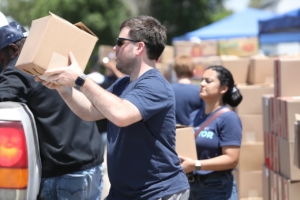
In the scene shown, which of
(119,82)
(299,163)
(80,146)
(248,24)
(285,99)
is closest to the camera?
(119,82)

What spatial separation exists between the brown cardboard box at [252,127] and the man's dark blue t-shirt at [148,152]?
3846mm

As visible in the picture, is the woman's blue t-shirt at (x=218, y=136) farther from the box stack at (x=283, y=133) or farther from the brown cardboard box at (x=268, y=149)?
the brown cardboard box at (x=268, y=149)

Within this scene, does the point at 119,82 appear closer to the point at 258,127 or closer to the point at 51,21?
the point at 51,21

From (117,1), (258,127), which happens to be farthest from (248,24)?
(258,127)

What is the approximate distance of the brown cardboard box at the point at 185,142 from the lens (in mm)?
4227

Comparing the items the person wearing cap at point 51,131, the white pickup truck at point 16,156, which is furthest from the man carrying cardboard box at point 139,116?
the person wearing cap at point 51,131

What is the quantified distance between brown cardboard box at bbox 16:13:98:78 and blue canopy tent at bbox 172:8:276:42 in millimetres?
13663

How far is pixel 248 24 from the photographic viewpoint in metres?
18.9

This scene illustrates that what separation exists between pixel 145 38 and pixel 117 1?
25300mm

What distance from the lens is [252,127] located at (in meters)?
6.91

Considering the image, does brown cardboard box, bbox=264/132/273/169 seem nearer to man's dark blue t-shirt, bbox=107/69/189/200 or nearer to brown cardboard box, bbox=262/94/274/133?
brown cardboard box, bbox=262/94/274/133

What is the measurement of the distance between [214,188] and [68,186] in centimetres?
132

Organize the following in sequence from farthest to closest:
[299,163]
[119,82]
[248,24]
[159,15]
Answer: [159,15] < [248,24] < [299,163] < [119,82]

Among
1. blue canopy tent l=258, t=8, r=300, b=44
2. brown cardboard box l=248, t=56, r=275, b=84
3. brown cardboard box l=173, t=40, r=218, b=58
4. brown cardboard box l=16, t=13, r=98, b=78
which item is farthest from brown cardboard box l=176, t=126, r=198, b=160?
brown cardboard box l=173, t=40, r=218, b=58
